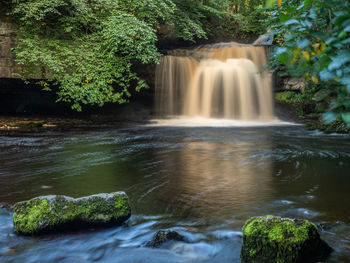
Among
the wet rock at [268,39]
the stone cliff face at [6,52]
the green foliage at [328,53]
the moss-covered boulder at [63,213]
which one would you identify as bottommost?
the moss-covered boulder at [63,213]

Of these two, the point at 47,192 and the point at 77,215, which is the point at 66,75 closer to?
the point at 47,192

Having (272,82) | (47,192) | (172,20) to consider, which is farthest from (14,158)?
(272,82)

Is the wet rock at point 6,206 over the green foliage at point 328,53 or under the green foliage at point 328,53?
under

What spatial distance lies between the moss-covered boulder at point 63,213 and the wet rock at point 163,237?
0.53m

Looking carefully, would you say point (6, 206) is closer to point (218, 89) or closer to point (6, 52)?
point (6, 52)

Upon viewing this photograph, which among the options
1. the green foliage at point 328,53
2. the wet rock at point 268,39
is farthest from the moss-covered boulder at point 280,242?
the wet rock at point 268,39

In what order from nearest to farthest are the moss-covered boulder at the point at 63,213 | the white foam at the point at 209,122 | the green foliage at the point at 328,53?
the green foliage at the point at 328,53
the moss-covered boulder at the point at 63,213
the white foam at the point at 209,122

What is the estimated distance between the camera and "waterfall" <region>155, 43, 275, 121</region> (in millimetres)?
15438

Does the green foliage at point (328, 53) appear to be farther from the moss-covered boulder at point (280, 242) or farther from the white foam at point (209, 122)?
the white foam at point (209, 122)

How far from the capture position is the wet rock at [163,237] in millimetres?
2943

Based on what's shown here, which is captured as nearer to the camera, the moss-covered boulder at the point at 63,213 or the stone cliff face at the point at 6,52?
the moss-covered boulder at the point at 63,213

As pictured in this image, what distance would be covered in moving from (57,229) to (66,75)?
29.1ft

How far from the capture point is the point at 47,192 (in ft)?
14.8

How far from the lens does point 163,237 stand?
298cm
